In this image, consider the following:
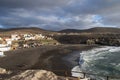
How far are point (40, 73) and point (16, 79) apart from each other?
1.75m

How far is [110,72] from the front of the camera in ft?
127

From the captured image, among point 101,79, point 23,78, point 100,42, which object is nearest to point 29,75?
point 23,78

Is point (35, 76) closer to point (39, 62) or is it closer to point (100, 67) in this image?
point (100, 67)

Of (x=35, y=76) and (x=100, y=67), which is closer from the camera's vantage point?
(x=35, y=76)

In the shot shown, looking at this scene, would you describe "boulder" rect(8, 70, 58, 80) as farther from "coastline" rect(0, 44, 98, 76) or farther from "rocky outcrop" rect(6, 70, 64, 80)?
"coastline" rect(0, 44, 98, 76)

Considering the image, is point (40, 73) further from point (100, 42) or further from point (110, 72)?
point (100, 42)

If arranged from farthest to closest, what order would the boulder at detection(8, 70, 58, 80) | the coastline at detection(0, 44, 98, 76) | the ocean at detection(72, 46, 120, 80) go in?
1. the coastline at detection(0, 44, 98, 76)
2. the ocean at detection(72, 46, 120, 80)
3. the boulder at detection(8, 70, 58, 80)

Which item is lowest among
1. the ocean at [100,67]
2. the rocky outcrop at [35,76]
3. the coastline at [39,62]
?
the coastline at [39,62]

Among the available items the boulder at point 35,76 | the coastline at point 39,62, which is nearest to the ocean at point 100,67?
the coastline at point 39,62

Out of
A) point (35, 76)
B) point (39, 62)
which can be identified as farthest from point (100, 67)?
point (35, 76)

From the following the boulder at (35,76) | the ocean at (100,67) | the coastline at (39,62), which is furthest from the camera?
the coastline at (39,62)

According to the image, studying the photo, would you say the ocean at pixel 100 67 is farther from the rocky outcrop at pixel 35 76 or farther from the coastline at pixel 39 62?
the rocky outcrop at pixel 35 76

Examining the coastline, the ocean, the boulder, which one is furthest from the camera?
the coastline

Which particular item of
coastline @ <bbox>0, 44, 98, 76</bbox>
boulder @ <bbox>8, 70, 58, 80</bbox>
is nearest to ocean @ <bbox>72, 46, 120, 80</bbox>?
coastline @ <bbox>0, 44, 98, 76</bbox>
